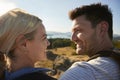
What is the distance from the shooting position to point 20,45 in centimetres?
290

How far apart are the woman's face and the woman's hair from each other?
6 cm

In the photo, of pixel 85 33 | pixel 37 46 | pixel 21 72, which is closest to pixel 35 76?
pixel 21 72

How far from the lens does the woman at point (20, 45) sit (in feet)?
9.27

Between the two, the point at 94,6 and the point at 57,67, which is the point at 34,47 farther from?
the point at 57,67

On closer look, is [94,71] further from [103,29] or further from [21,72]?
[103,29]

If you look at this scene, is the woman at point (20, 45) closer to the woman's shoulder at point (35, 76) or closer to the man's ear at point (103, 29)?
the woman's shoulder at point (35, 76)

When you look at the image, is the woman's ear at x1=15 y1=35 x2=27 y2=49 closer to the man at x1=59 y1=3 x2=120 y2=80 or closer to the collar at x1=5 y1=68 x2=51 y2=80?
the collar at x1=5 y1=68 x2=51 y2=80

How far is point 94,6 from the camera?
11.6ft

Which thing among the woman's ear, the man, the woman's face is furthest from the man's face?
the woman's ear

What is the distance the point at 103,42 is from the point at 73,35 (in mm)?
408

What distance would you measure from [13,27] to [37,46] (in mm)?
307

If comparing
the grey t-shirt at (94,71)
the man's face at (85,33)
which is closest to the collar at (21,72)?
the grey t-shirt at (94,71)

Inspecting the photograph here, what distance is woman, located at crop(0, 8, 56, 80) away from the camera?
282cm

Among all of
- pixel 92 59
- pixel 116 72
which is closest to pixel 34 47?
pixel 92 59
